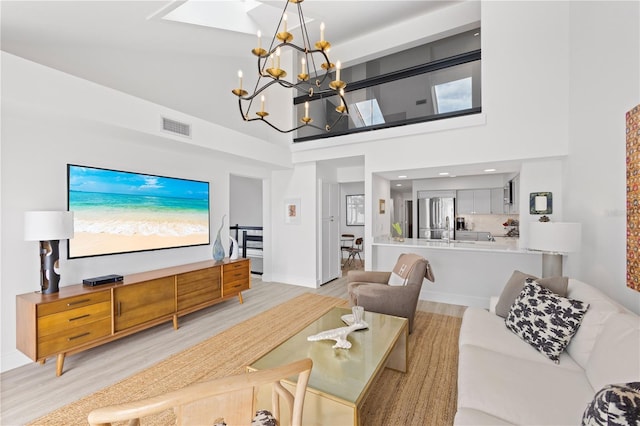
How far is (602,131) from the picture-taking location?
8.23ft

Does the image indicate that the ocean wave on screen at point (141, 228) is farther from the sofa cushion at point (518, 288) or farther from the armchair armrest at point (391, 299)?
the sofa cushion at point (518, 288)

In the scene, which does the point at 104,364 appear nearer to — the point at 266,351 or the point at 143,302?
the point at 143,302

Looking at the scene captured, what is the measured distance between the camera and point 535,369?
1.70m

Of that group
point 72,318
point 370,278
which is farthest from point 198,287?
point 370,278

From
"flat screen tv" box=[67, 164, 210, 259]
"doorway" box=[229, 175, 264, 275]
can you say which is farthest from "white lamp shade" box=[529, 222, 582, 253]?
"doorway" box=[229, 175, 264, 275]

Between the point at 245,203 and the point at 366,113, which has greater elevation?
the point at 366,113

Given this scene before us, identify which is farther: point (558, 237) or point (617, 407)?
point (558, 237)

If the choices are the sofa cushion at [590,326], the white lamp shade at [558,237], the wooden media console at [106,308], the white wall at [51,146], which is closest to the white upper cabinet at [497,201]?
the white lamp shade at [558,237]

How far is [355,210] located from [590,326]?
7166mm

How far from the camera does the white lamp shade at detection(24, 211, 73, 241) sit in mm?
2449

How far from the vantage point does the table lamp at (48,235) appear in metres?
2.45

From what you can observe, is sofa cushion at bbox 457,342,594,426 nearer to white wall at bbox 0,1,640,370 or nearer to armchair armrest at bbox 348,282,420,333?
white wall at bbox 0,1,640,370

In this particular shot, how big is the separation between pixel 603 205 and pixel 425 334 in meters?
2.12

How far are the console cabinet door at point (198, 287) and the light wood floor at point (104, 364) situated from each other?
0.27 metres
